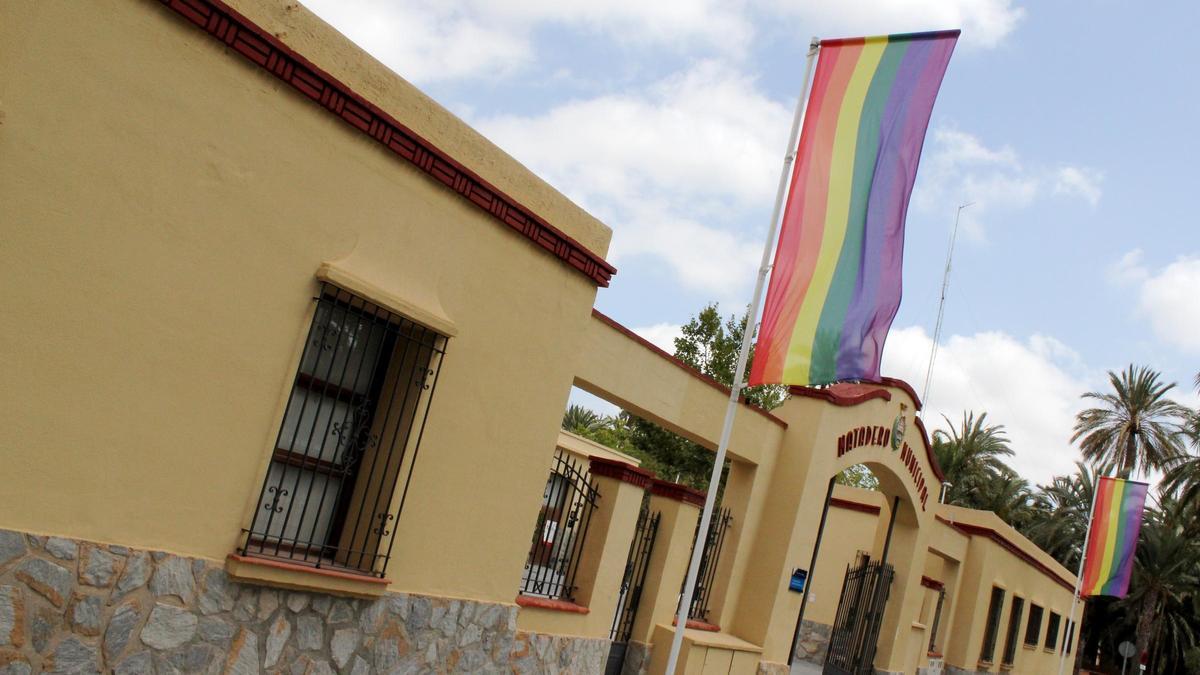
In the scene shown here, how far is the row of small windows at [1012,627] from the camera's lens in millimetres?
24875

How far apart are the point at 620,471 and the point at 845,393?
5.42 metres

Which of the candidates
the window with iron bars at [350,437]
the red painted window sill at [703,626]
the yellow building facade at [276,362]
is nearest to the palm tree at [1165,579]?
the red painted window sill at [703,626]

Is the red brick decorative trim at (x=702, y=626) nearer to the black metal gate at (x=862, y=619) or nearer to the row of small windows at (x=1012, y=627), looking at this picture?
the black metal gate at (x=862, y=619)

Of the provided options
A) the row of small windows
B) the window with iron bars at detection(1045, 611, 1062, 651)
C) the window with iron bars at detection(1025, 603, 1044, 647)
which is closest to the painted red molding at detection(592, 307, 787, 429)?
the row of small windows

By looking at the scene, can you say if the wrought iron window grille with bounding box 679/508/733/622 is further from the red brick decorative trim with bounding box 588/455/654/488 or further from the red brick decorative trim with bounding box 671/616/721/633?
the red brick decorative trim with bounding box 588/455/654/488

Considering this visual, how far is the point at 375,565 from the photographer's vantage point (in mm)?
7270

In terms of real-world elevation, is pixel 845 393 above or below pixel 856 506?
above

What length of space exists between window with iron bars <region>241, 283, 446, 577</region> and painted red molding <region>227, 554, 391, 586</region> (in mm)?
157

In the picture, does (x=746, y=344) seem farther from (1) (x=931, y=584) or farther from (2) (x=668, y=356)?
(1) (x=931, y=584)

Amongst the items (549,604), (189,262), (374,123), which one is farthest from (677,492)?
(189,262)

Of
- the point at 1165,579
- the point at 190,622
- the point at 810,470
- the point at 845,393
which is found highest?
the point at 1165,579

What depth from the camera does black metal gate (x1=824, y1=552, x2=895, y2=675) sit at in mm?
17703

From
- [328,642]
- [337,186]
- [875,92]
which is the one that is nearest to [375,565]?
[328,642]

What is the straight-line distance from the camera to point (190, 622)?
5965 mm
